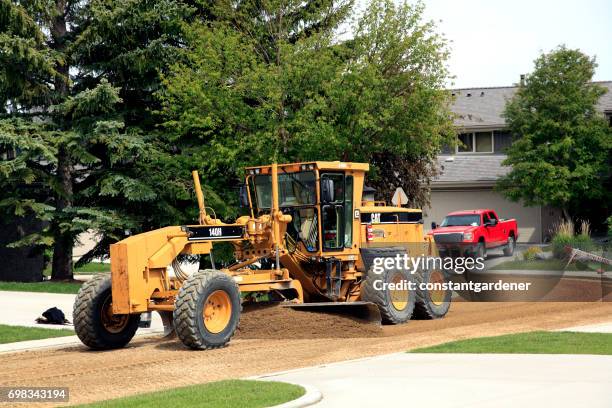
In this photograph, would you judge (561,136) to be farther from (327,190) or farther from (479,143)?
(327,190)

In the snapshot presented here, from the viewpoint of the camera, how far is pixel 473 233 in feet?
122

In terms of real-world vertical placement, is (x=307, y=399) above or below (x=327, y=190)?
below

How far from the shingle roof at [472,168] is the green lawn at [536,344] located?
35399 mm

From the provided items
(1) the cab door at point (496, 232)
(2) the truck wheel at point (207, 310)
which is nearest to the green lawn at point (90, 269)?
(1) the cab door at point (496, 232)

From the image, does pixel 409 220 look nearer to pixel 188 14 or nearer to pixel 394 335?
pixel 394 335

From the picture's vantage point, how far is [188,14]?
32.8 meters

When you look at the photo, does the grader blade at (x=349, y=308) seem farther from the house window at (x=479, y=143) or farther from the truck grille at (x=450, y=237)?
the house window at (x=479, y=143)

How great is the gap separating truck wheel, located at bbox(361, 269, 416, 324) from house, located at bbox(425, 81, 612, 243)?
31.0m

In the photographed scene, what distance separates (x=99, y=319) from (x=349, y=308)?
461 cm

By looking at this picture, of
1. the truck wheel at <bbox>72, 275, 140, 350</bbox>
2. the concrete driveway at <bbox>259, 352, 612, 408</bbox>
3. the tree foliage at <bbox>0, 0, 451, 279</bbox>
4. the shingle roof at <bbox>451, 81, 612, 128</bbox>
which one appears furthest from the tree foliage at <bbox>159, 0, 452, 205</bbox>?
the shingle roof at <bbox>451, 81, 612, 128</bbox>

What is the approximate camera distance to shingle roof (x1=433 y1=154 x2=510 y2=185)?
5191 cm

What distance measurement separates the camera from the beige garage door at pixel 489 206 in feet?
168

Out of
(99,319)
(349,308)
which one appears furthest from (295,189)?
(99,319)

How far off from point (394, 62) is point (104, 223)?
1084 centimetres
